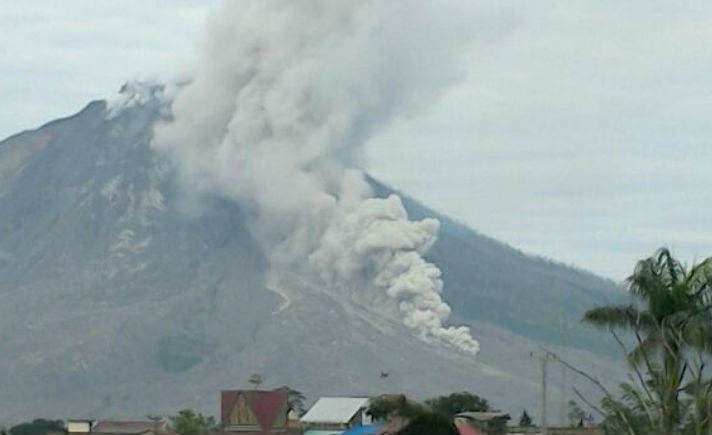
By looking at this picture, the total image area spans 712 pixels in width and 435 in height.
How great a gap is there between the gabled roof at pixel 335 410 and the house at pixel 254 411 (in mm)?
1726

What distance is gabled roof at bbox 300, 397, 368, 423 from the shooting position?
314 ft

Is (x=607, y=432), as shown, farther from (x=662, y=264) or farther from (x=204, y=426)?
(x=204, y=426)

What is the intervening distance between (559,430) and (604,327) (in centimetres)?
4104

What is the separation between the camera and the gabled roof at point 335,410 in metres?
95.8

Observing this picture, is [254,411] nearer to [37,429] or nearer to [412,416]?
[37,429]

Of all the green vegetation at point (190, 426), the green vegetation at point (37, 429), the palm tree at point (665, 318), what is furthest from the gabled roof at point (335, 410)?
the palm tree at point (665, 318)

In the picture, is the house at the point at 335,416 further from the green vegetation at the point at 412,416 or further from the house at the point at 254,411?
the green vegetation at the point at 412,416

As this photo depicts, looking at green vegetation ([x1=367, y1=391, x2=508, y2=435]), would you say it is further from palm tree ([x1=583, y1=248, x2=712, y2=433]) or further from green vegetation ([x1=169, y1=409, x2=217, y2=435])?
green vegetation ([x1=169, y1=409, x2=217, y2=435])

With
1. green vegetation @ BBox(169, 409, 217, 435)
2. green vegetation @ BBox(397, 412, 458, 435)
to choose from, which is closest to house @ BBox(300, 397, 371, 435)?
green vegetation @ BBox(169, 409, 217, 435)

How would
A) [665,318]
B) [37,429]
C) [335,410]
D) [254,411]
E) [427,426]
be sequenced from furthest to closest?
[37,429], [254,411], [335,410], [427,426], [665,318]

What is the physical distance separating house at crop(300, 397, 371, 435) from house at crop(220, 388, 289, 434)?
5.36 ft

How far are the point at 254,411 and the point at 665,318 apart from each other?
2848 inches

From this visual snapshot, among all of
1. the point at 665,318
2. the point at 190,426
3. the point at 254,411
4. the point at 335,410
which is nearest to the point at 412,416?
the point at 665,318

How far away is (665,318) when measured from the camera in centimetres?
3127
